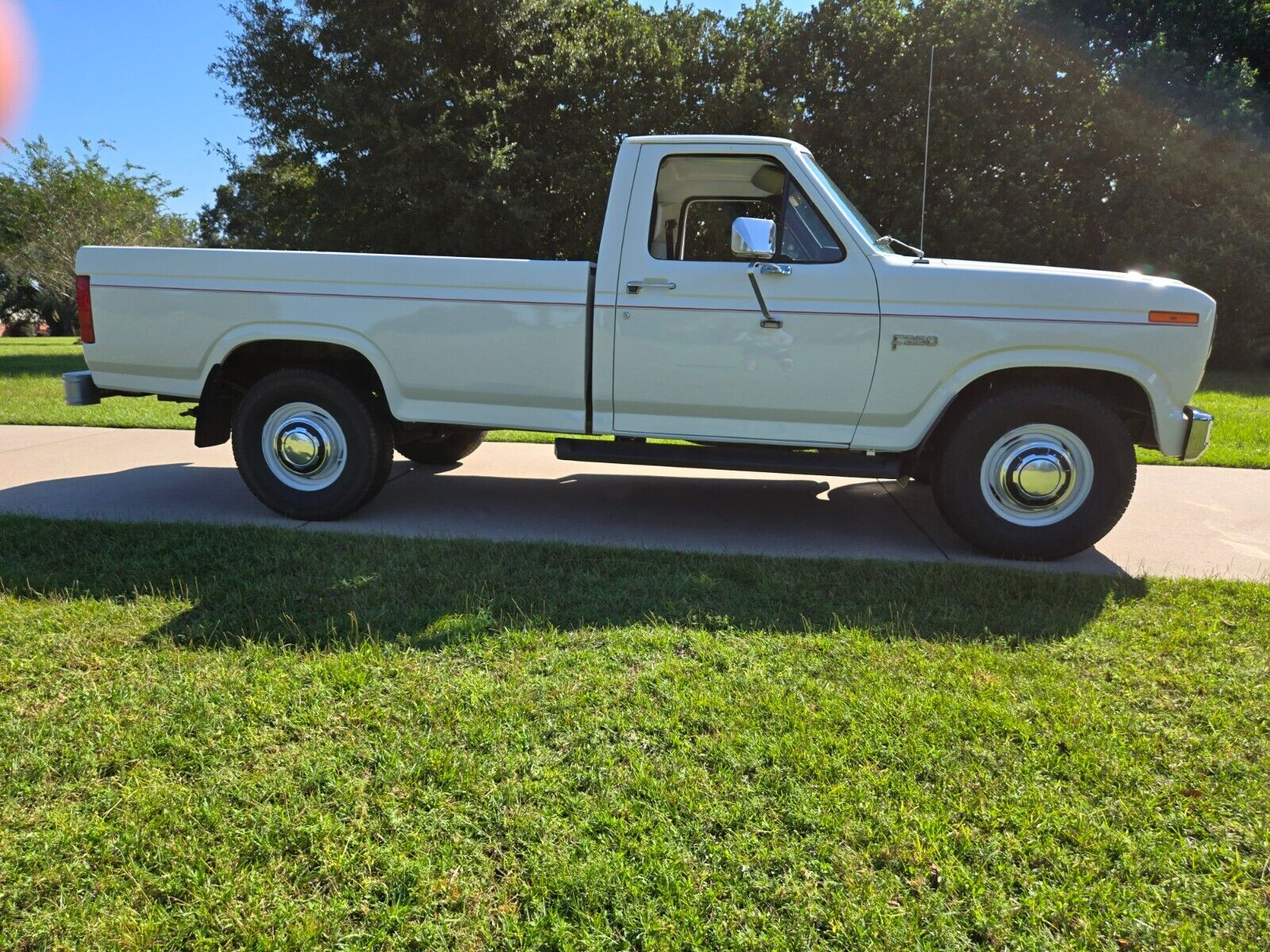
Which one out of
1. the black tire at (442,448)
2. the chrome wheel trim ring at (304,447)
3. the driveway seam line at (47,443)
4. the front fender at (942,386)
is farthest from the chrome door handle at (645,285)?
the driveway seam line at (47,443)

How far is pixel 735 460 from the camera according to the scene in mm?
4824

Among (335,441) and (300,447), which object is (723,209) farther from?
(300,447)

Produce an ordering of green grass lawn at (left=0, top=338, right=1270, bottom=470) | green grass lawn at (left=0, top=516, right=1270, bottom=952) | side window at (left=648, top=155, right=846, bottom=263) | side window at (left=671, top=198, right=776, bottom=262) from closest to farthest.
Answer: green grass lawn at (left=0, top=516, right=1270, bottom=952), side window at (left=648, top=155, right=846, bottom=263), side window at (left=671, top=198, right=776, bottom=262), green grass lawn at (left=0, top=338, right=1270, bottom=470)

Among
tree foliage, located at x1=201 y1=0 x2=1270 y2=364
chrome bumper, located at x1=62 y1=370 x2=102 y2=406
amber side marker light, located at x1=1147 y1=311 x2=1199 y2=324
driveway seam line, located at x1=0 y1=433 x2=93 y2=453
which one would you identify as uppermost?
tree foliage, located at x1=201 y1=0 x2=1270 y2=364

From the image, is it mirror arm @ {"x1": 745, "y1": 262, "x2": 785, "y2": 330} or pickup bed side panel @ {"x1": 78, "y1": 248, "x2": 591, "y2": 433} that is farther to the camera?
pickup bed side panel @ {"x1": 78, "y1": 248, "x2": 591, "y2": 433}

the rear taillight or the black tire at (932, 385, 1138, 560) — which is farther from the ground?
the rear taillight

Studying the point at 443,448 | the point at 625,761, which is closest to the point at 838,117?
the point at 443,448

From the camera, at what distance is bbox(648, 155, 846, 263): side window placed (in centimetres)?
465

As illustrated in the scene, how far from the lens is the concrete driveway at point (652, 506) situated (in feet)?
16.2

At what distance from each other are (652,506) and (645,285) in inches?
68.7

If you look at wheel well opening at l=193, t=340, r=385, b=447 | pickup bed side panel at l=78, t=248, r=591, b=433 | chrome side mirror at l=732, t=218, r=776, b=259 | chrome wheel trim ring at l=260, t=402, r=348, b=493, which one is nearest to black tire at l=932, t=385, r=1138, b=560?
chrome side mirror at l=732, t=218, r=776, b=259

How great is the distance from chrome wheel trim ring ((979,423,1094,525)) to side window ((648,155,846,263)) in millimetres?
1402

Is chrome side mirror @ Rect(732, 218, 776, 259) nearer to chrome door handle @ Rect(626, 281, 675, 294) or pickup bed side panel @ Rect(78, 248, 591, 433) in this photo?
chrome door handle @ Rect(626, 281, 675, 294)

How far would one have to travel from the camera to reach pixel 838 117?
17.1 m
